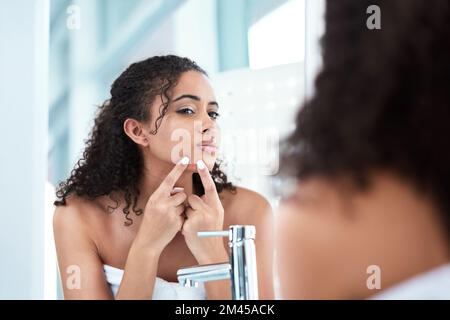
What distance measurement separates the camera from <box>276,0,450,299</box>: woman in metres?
0.52

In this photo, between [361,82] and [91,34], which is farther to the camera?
[91,34]

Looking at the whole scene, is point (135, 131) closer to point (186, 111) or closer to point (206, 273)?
point (186, 111)

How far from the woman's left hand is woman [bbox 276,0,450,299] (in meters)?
0.45

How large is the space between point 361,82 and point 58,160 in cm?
73

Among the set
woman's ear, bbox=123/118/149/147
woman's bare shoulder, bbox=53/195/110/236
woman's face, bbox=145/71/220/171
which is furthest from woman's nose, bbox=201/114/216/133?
woman's bare shoulder, bbox=53/195/110/236

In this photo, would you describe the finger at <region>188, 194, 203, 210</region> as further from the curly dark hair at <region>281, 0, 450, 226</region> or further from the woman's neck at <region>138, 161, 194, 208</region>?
the curly dark hair at <region>281, 0, 450, 226</region>

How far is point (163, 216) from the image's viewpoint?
108 centimetres

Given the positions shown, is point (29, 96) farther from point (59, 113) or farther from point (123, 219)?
point (123, 219)

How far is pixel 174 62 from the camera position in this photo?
1093 millimetres

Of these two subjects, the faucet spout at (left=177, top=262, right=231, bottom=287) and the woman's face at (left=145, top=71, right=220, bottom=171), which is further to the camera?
the woman's face at (left=145, top=71, right=220, bottom=171)

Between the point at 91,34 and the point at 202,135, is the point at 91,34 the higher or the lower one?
the higher one

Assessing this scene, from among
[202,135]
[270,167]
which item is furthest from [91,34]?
[270,167]

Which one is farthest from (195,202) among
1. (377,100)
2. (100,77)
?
(377,100)

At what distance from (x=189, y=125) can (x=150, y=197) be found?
0.15 metres
